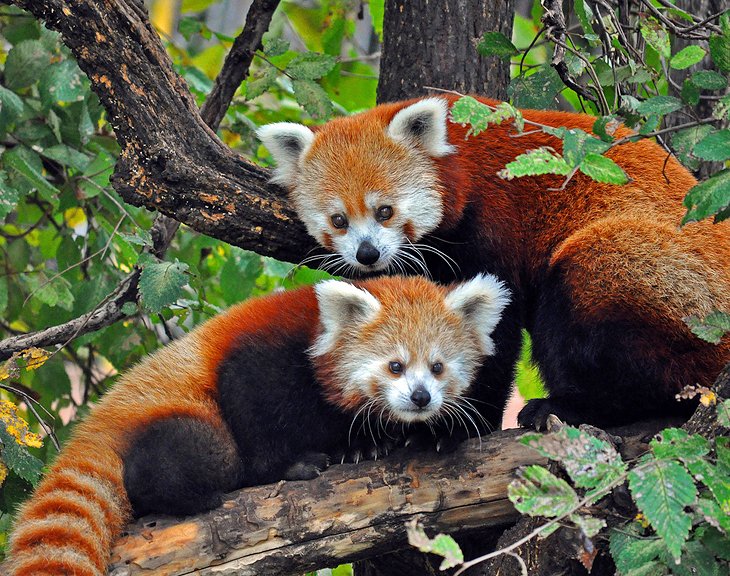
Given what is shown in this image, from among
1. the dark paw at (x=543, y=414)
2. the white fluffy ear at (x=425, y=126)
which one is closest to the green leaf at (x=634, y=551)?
the dark paw at (x=543, y=414)

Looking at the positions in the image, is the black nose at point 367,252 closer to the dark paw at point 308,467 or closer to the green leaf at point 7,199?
the dark paw at point 308,467

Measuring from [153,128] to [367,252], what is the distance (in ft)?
3.42

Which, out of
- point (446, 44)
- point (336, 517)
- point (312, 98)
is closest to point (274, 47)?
point (312, 98)

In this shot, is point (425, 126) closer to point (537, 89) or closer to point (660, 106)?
point (537, 89)

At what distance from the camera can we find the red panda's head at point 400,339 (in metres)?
Result: 3.51

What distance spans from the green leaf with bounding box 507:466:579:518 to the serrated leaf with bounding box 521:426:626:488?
53mm

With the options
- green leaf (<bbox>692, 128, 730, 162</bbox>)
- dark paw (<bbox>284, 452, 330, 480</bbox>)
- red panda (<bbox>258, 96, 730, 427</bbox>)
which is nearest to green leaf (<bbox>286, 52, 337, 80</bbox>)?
red panda (<bbox>258, 96, 730, 427</bbox>)

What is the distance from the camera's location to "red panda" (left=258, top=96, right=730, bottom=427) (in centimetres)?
324

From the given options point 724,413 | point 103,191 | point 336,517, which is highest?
point 103,191

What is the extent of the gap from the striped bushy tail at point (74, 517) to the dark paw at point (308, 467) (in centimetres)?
62

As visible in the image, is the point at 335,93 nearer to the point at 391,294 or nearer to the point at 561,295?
the point at 391,294

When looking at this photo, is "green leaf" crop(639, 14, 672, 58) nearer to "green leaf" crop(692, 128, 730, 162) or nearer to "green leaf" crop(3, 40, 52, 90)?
"green leaf" crop(692, 128, 730, 162)

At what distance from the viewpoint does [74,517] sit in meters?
2.98

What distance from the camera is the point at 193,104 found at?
3771 millimetres
